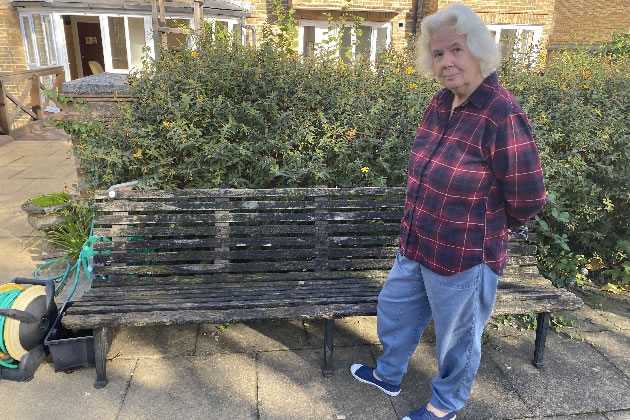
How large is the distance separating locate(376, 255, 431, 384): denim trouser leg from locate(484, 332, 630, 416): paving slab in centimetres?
75

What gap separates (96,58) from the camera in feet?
55.5

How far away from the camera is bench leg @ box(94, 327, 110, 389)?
2629 millimetres

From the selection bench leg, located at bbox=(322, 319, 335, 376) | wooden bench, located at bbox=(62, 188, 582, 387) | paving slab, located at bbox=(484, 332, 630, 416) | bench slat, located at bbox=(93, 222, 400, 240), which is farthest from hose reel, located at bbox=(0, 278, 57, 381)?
paving slab, located at bbox=(484, 332, 630, 416)

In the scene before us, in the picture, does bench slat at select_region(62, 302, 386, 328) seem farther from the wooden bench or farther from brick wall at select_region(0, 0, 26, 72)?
brick wall at select_region(0, 0, 26, 72)

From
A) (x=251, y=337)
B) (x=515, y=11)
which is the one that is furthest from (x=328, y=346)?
(x=515, y=11)

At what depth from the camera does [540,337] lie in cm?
295

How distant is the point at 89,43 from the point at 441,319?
17798 millimetres

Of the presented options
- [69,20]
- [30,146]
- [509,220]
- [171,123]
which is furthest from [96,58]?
[509,220]

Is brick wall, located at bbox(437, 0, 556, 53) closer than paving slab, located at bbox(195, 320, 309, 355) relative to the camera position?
No

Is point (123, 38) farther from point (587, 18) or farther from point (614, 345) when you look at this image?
point (587, 18)

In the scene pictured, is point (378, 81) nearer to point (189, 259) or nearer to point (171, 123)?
point (171, 123)

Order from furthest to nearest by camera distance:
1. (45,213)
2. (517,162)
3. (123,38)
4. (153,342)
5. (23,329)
Result: 1. (123,38)
2. (45,213)
3. (153,342)
4. (23,329)
5. (517,162)

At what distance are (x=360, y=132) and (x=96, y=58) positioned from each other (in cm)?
1604

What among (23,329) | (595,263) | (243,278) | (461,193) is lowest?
(595,263)
